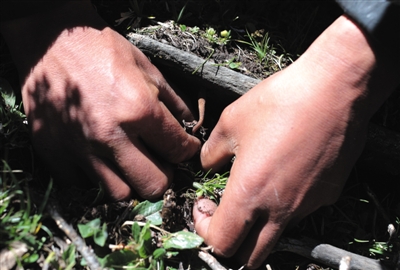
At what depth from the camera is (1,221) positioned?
1745 mm

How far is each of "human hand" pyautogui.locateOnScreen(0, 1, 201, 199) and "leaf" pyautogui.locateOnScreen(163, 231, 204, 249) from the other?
0.26 m

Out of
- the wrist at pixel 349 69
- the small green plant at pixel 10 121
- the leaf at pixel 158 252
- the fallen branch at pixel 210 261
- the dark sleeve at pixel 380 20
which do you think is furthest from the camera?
the small green plant at pixel 10 121

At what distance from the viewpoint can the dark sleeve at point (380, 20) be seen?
1728 millimetres

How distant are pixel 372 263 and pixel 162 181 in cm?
122

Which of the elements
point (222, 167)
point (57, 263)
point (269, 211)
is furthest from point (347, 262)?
point (57, 263)

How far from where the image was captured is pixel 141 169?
208 cm

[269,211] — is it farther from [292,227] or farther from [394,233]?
[394,233]

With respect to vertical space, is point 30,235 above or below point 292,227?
above

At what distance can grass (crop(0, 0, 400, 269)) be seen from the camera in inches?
70.7

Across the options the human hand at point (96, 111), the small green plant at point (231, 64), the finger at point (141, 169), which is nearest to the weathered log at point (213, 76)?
the small green plant at point (231, 64)

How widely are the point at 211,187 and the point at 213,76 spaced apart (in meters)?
0.67

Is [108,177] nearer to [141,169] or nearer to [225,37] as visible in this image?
[141,169]

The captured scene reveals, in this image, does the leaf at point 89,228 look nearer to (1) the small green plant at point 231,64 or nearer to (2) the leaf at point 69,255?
(2) the leaf at point 69,255

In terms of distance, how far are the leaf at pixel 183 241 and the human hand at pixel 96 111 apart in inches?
10.2
